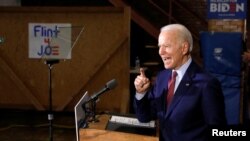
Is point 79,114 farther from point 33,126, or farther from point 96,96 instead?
point 33,126

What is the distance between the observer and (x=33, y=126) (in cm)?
618

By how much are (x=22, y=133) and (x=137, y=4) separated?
5.02m

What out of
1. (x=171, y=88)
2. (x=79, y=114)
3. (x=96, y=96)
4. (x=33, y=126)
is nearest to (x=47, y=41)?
(x=33, y=126)

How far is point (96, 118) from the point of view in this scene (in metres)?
3.04

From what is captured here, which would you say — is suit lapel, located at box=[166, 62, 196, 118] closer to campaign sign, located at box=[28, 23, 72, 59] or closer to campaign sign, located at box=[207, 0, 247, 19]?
campaign sign, located at box=[207, 0, 247, 19]

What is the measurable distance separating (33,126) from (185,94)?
14.9 feet

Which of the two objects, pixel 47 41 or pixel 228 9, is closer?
pixel 228 9

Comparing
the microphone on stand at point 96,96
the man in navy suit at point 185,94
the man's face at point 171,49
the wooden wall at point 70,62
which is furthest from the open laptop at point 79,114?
the wooden wall at point 70,62

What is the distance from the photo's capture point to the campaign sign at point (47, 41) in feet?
20.8

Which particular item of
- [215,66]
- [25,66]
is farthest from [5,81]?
[215,66]

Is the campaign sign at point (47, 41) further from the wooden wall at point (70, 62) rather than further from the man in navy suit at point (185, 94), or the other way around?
the man in navy suit at point (185, 94)

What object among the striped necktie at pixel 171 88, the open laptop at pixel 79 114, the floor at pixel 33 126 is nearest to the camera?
the striped necktie at pixel 171 88

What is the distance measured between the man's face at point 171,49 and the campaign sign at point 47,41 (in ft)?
14.1

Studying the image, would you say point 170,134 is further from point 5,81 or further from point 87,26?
point 5,81
